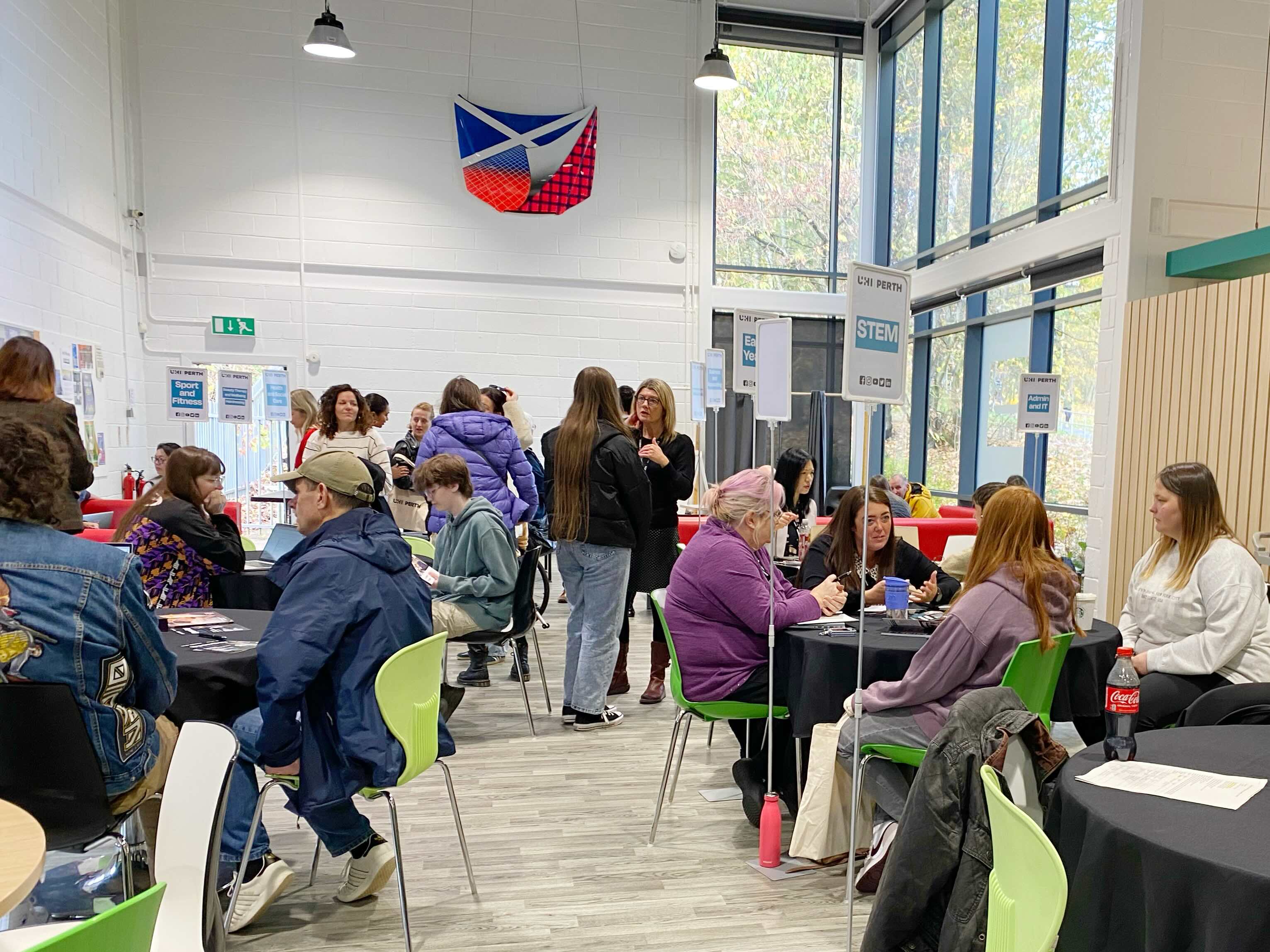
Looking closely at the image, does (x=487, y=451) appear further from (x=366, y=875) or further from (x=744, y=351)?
(x=366, y=875)

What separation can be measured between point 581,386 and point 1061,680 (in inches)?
91.5

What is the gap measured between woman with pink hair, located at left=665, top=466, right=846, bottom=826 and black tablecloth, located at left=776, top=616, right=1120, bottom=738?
Answer: 96 millimetres

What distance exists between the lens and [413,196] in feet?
30.8

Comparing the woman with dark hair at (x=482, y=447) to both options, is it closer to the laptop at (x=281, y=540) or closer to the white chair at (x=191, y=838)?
the laptop at (x=281, y=540)

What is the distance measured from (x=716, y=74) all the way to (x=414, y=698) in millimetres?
7056

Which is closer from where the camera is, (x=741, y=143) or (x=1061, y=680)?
(x=1061, y=680)

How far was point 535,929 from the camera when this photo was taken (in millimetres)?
2674

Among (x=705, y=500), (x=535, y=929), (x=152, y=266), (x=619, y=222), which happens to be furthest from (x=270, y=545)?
(x=619, y=222)

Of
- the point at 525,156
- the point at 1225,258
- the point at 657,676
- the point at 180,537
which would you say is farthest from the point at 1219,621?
the point at 525,156

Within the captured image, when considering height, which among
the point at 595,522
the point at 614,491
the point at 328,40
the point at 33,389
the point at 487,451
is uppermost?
the point at 328,40

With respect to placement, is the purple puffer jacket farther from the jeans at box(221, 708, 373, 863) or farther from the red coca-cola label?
the red coca-cola label

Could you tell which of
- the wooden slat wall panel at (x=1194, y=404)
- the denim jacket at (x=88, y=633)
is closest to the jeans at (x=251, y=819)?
the denim jacket at (x=88, y=633)

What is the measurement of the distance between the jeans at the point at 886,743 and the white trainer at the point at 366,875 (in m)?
1.43

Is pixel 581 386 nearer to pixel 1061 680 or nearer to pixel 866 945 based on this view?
pixel 1061 680
